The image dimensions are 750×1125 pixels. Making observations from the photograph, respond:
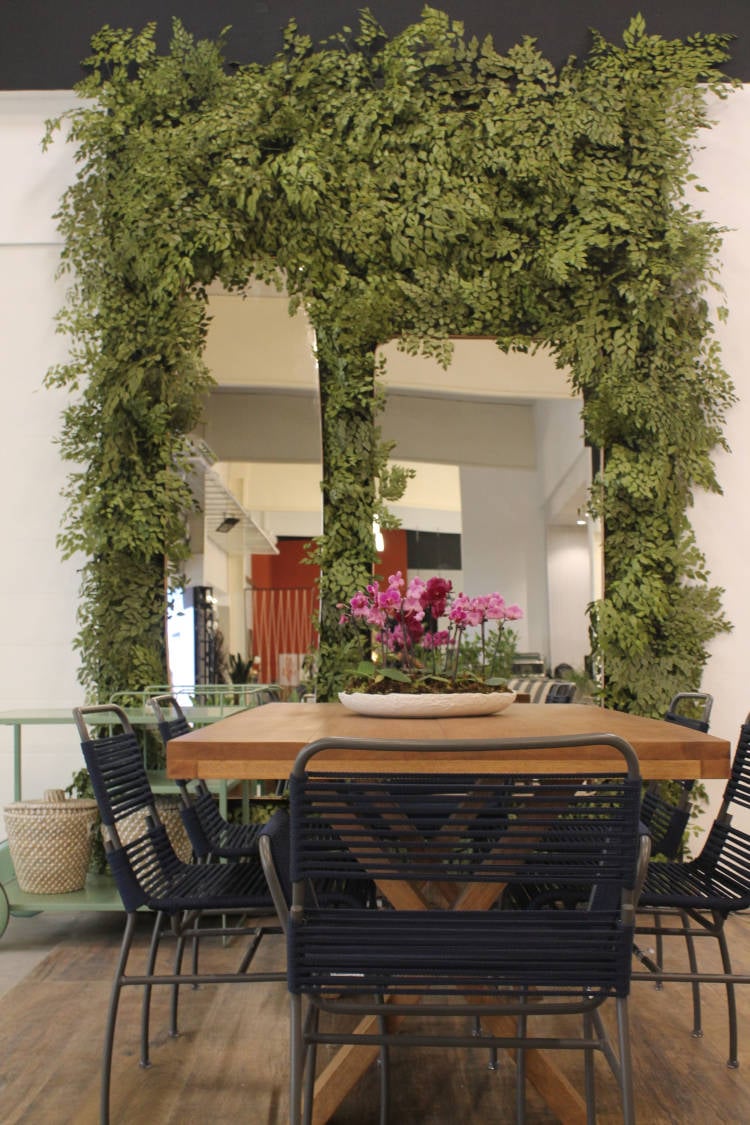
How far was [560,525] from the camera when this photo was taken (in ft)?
17.7

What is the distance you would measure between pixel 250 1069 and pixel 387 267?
3431 mm

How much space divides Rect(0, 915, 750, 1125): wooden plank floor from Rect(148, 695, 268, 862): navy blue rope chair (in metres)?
0.50

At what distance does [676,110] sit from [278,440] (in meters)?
2.30

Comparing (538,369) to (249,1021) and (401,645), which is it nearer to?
(401,645)

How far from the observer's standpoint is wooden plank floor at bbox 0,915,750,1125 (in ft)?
8.66

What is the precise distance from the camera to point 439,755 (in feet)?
6.90

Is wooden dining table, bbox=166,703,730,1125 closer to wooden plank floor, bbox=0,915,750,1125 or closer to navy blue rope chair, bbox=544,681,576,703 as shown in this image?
wooden plank floor, bbox=0,915,750,1125

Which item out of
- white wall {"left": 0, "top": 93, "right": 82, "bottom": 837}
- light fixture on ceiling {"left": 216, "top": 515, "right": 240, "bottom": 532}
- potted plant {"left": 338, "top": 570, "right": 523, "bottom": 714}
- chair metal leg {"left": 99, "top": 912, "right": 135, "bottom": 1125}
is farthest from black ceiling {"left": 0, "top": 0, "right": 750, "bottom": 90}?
chair metal leg {"left": 99, "top": 912, "right": 135, "bottom": 1125}

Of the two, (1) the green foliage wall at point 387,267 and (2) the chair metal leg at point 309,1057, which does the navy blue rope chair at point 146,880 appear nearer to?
(2) the chair metal leg at point 309,1057

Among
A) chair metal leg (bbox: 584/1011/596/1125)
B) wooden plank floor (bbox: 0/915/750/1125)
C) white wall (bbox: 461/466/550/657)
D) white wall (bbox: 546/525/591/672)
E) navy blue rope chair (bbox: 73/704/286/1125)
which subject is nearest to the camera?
chair metal leg (bbox: 584/1011/596/1125)

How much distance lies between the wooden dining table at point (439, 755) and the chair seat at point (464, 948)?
279 mm

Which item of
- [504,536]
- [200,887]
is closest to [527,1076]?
[200,887]

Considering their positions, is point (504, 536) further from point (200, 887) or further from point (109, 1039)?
point (109, 1039)

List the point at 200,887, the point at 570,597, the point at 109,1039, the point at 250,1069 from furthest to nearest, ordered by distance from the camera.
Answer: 1. the point at 570,597
2. the point at 250,1069
3. the point at 200,887
4. the point at 109,1039
